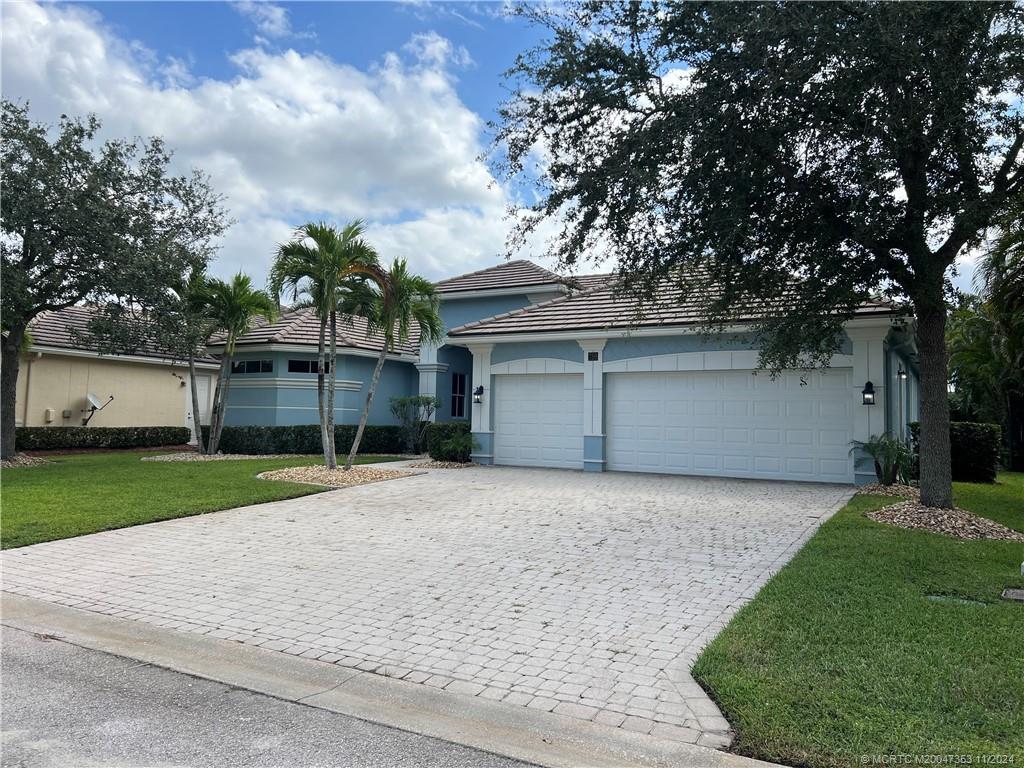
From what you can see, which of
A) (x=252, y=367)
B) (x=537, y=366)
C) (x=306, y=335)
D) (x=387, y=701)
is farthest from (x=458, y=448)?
(x=387, y=701)

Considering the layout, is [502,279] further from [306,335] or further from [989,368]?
[989,368]

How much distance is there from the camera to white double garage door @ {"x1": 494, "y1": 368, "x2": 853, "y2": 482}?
14281 mm

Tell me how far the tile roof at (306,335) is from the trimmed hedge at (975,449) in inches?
597

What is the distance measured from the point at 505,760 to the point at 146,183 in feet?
57.5

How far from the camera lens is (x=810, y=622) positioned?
5.29 metres

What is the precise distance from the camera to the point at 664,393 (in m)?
15.9

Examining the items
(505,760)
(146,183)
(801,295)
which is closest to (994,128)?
(801,295)

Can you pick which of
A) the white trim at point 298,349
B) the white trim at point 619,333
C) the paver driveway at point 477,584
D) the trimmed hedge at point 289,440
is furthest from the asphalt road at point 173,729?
the white trim at point 298,349

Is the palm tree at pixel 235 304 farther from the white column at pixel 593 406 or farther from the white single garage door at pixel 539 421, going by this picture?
the white column at pixel 593 406

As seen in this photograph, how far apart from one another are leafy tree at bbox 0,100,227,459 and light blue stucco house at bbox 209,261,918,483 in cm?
766

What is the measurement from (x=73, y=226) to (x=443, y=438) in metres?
9.64

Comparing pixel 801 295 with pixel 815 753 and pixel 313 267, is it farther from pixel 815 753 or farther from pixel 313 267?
pixel 313 267

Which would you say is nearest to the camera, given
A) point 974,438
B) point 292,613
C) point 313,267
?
point 292,613

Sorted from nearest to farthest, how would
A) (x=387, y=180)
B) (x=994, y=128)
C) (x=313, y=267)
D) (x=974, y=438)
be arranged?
(x=994, y=128) < (x=313, y=267) < (x=387, y=180) < (x=974, y=438)
